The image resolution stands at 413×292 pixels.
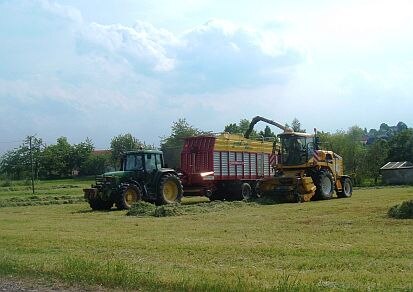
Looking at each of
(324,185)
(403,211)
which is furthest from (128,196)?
(403,211)

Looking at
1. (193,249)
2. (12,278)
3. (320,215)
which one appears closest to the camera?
(12,278)

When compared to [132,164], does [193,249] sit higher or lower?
lower

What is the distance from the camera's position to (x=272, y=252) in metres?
11.2

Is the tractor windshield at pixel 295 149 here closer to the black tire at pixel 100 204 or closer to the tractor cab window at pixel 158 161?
the tractor cab window at pixel 158 161

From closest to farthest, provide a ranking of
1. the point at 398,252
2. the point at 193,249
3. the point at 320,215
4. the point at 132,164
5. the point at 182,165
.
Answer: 1. the point at 398,252
2. the point at 193,249
3. the point at 320,215
4. the point at 132,164
5. the point at 182,165

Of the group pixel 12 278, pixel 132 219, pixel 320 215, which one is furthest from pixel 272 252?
pixel 132 219

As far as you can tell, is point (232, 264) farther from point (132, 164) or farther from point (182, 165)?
point (182, 165)

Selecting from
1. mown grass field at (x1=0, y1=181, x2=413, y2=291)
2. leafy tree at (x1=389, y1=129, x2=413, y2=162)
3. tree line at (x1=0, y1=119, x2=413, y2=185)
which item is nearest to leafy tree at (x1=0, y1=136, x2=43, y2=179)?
tree line at (x1=0, y1=119, x2=413, y2=185)

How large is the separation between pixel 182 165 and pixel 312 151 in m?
6.88

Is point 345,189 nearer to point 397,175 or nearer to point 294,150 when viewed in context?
point 294,150

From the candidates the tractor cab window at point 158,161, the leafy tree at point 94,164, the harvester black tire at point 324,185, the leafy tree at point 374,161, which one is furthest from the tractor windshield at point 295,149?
the leafy tree at point 94,164

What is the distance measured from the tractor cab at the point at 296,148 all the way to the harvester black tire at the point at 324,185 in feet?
3.66

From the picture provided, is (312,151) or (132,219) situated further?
(312,151)

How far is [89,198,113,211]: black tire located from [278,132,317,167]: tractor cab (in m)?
8.91
